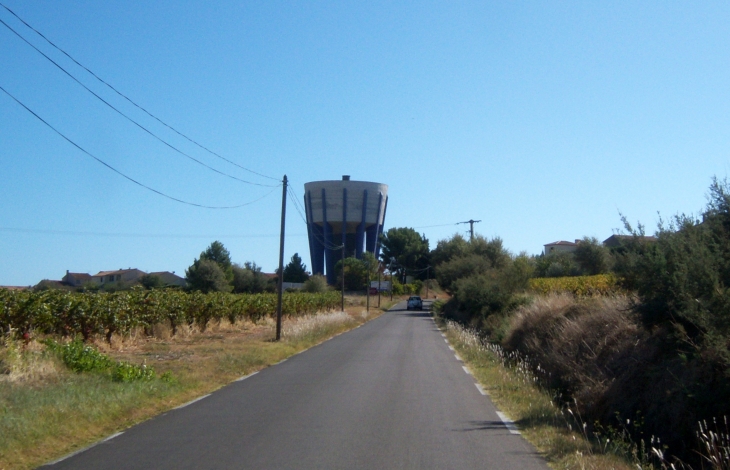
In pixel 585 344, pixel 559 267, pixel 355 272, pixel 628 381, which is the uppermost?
pixel 355 272

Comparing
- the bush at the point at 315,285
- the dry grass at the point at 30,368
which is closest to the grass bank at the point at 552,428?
the dry grass at the point at 30,368

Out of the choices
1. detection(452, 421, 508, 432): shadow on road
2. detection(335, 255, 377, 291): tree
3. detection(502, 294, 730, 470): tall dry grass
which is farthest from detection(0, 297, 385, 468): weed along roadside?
detection(335, 255, 377, 291): tree

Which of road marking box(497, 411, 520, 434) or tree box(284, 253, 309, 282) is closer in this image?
road marking box(497, 411, 520, 434)

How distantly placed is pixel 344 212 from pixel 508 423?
75.5 m

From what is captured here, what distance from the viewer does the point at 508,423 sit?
10.2m

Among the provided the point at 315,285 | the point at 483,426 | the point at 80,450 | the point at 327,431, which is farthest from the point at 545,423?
the point at 315,285

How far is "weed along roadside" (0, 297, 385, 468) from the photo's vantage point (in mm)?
8383

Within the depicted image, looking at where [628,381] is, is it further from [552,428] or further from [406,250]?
[406,250]

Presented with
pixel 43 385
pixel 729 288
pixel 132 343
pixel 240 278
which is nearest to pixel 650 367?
pixel 729 288

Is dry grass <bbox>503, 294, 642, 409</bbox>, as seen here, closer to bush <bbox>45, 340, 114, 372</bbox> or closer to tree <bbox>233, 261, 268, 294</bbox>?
Result: bush <bbox>45, 340, 114, 372</bbox>

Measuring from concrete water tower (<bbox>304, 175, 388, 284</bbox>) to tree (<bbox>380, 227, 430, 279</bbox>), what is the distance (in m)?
32.1

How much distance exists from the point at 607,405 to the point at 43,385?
33.2 ft

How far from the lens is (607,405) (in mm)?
11922

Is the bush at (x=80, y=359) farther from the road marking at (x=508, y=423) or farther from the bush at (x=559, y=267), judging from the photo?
the bush at (x=559, y=267)
